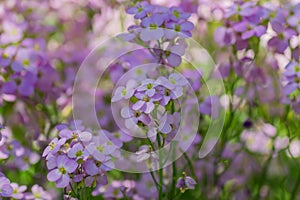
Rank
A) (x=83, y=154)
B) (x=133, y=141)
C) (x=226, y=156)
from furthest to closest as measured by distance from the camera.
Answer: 1. (x=226, y=156)
2. (x=133, y=141)
3. (x=83, y=154)

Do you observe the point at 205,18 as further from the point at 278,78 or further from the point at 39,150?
the point at 39,150

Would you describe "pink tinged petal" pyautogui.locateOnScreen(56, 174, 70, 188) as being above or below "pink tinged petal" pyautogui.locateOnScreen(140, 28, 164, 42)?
below

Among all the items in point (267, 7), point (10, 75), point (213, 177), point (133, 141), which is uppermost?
point (267, 7)

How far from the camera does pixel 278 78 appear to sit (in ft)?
7.34

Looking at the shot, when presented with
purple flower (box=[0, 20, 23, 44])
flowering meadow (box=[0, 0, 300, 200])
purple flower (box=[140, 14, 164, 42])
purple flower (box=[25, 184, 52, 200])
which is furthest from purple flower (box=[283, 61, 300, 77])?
purple flower (box=[0, 20, 23, 44])

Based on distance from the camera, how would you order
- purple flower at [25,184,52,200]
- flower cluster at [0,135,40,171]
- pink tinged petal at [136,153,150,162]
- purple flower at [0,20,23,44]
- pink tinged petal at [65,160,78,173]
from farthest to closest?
purple flower at [0,20,23,44]
flower cluster at [0,135,40,171]
purple flower at [25,184,52,200]
pink tinged petal at [136,153,150,162]
pink tinged petal at [65,160,78,173]

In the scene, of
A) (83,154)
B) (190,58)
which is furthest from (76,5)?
(83,154)

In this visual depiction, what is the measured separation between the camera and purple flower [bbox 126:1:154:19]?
1797 mm

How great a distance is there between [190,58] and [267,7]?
27 centimetres

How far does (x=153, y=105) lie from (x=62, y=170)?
0.79 feet

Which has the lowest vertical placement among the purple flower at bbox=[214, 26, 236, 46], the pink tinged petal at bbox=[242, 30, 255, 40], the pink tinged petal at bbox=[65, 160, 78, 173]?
the pink tinged petal at bbox=[65, 160, 78, 173]

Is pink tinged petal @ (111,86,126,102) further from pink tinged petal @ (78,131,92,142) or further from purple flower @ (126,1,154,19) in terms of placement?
purple flower @ (126,1,154,19)

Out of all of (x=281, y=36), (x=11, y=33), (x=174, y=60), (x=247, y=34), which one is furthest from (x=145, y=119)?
(x=11, y=33)

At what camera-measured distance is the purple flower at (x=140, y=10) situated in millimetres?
1797
